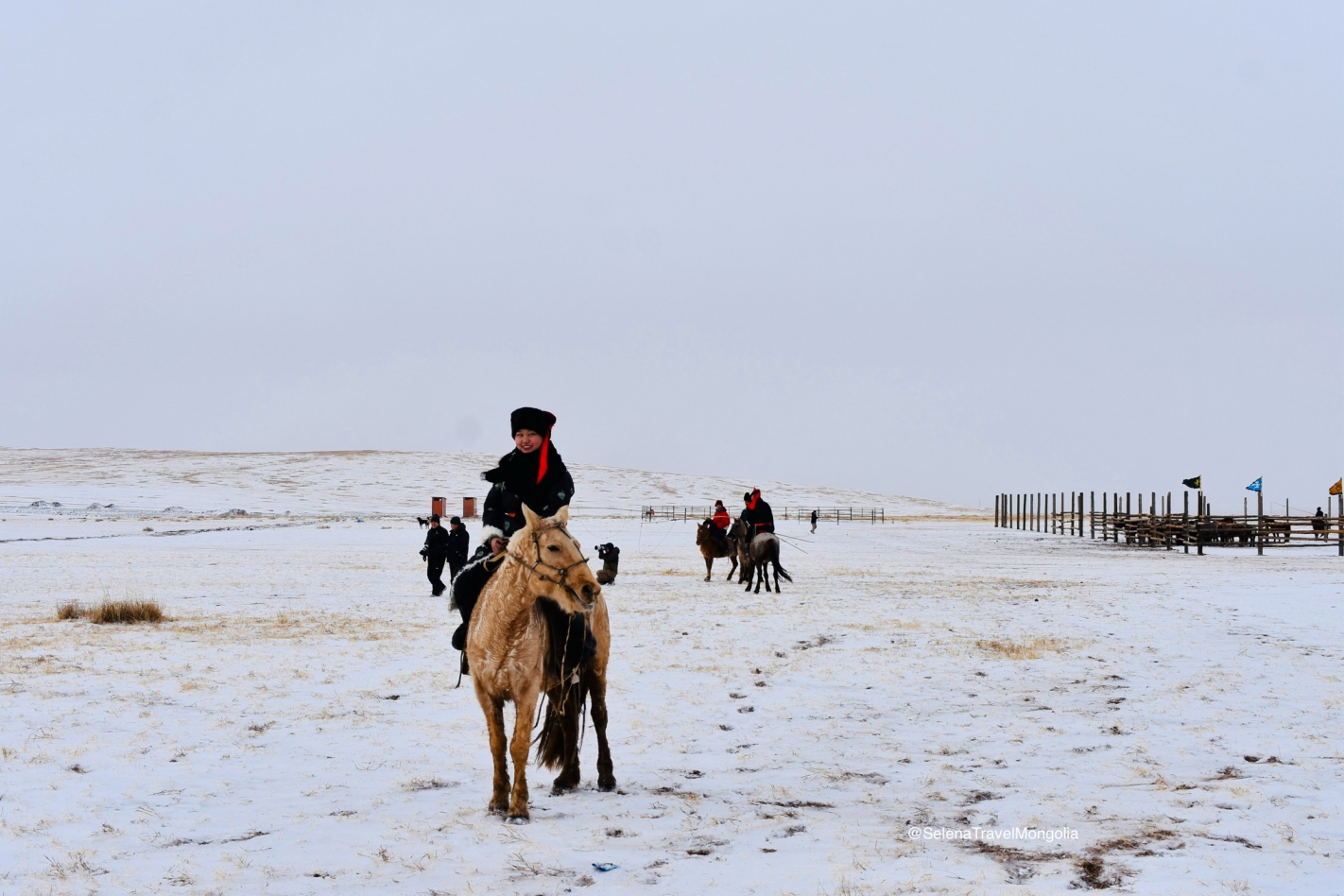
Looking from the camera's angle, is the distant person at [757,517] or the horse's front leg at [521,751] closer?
the horse's front leg at [521,751]

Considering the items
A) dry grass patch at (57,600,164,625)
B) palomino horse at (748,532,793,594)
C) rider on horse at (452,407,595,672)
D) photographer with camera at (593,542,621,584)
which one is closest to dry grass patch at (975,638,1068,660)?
photographer with camera at (593,542,621,584)

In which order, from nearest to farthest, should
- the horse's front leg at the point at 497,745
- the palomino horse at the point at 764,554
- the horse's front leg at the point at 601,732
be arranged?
the horse's front leg at the point at 497,745, the horse's front leg at the point at 601,732, the palomino horse at the point at 764,554

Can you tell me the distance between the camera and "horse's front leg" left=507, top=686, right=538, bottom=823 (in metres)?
5.94

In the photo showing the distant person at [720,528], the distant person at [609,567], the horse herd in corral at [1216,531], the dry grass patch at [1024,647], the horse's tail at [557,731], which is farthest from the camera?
the horse herd in corral at [1216,531]

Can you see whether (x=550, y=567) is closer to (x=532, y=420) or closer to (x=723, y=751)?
(x=532, y=420)

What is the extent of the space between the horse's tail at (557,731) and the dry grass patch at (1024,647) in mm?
7366

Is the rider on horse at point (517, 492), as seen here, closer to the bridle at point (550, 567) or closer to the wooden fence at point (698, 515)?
the bridle at point (550, 567)

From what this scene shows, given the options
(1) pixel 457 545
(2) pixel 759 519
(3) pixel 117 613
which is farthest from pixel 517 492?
(2) pixel 759 519

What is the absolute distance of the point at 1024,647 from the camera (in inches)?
500

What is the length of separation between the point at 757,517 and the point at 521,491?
54.4 ft

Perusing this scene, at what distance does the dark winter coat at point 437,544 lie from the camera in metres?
19.6

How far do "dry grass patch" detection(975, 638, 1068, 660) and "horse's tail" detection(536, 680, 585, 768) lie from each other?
7.37 metres

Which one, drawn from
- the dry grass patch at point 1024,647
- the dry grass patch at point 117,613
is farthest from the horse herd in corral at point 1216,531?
A: the dry grass patch at point 117,613

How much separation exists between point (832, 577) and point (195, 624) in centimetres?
1601
